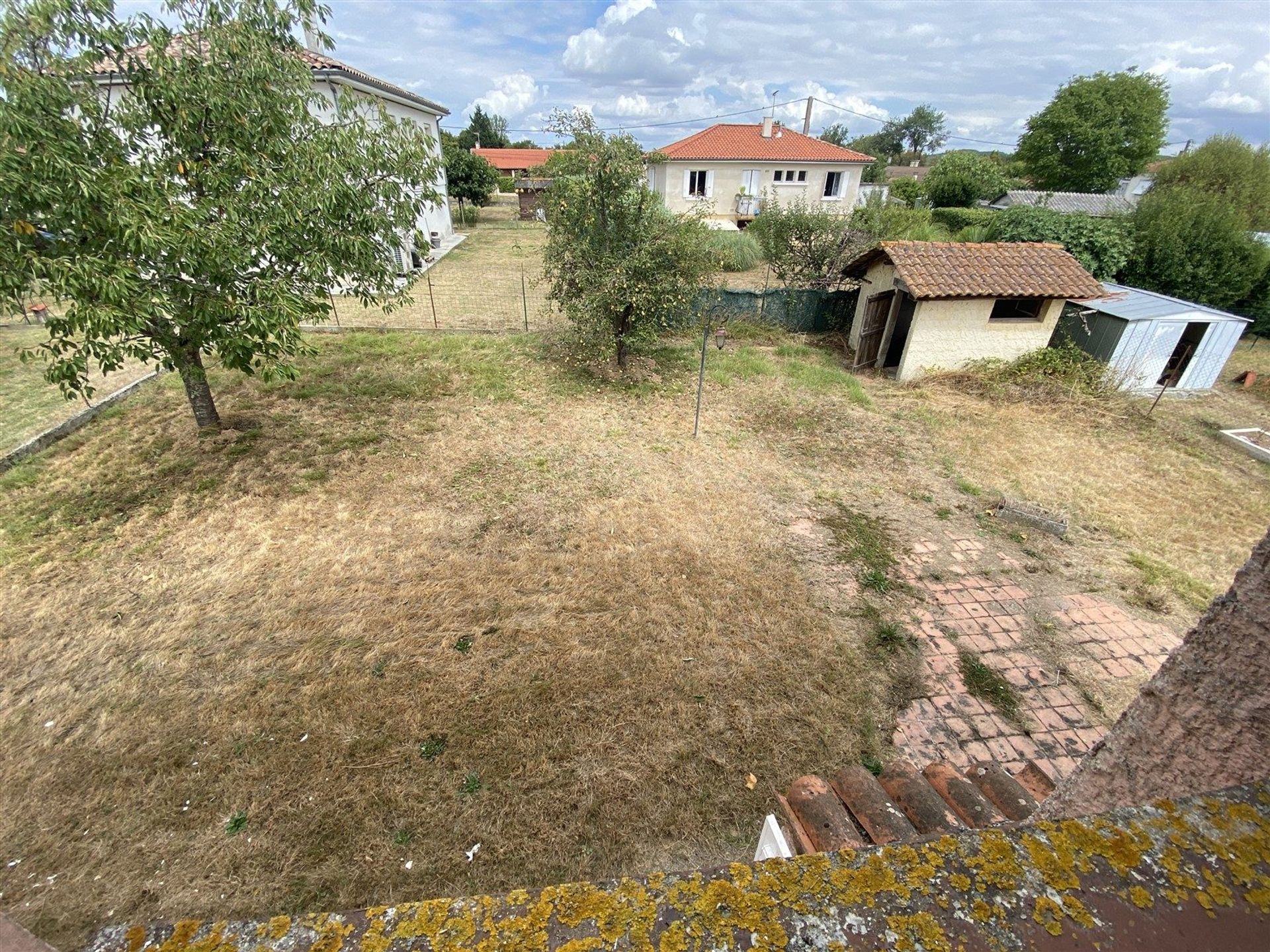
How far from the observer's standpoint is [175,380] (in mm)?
9516

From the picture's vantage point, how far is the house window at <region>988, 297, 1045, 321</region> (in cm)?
1109

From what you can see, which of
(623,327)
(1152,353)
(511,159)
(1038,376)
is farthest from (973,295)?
(511,159)

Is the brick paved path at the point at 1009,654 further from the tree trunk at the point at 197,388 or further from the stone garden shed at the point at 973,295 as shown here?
the tree trunk at the point at 197,388

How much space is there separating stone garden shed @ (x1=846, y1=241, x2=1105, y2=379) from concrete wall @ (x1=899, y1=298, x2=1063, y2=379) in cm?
1

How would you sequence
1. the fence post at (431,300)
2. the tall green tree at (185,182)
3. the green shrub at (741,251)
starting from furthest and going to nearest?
the green shrub at (741,251) → the fence post at (431,300) → the tall green tree at (185,182)

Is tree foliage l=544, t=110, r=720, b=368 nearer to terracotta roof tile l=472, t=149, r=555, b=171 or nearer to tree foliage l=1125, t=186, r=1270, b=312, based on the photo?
tree foliage l=1125, t=186, r=1270, b=312

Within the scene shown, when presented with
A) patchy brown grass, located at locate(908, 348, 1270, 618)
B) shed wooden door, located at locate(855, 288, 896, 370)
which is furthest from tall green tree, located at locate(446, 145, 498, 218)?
patchy brown grass, located at locate(908, 348, 1270, 618)

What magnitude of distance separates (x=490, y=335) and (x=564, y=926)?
12.7 metres

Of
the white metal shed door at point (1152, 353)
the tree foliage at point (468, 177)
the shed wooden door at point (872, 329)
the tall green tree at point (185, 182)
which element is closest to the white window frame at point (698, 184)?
the tree foliage at point (468, 177)

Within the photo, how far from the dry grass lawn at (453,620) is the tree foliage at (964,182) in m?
28.5

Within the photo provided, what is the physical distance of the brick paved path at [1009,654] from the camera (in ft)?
13.6

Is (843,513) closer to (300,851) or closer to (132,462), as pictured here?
(300,851)

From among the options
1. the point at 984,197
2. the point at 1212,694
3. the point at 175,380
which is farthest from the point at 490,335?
the point at 984,197

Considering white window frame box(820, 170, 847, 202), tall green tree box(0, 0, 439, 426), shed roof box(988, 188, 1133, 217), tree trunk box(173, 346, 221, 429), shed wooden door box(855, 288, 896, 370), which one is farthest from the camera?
white window frame box(820, 170, 847, 202)
